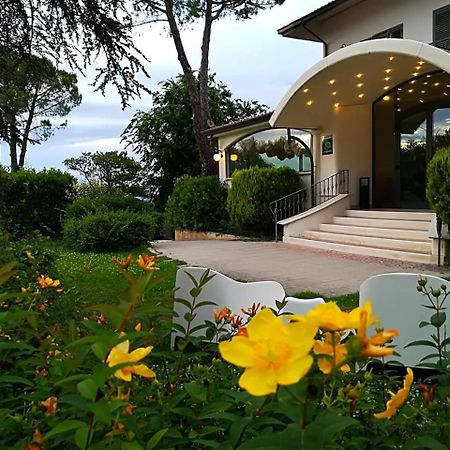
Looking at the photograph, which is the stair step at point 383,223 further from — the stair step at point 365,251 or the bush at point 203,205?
the bush at point 203,205

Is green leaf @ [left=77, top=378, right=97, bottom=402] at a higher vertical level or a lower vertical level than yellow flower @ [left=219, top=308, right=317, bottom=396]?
lower

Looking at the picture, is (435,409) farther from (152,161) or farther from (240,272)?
(152,161)

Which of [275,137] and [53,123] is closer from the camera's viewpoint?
[275,137]

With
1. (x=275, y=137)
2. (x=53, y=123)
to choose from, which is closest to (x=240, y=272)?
(x=275, y=137)

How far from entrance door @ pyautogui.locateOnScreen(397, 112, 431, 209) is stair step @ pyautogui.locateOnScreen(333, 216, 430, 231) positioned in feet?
6.18

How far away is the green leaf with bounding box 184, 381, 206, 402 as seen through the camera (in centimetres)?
93

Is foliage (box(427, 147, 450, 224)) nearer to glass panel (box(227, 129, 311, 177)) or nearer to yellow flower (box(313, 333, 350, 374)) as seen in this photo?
glass panel (box(227, 129, 311, 177))

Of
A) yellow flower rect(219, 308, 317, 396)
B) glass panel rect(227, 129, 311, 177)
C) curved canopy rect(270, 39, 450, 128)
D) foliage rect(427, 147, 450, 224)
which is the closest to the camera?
yellow flower rect(219, 308, 317, 396)

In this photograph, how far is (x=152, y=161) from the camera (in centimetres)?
2414

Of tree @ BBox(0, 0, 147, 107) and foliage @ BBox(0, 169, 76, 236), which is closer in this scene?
tree @ BBox(0, 0, 147, 107)

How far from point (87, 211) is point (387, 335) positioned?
14.3 metres

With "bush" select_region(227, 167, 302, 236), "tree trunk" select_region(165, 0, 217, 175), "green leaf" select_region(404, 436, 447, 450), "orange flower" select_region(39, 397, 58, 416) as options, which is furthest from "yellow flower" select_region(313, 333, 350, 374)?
"tree trunk" select_region(165, 0, 217, 175)

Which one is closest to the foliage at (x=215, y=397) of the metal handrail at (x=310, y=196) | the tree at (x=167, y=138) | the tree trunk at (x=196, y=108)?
the metal handrail at (x=310, y=196)

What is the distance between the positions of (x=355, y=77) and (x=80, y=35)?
7.88 meters
